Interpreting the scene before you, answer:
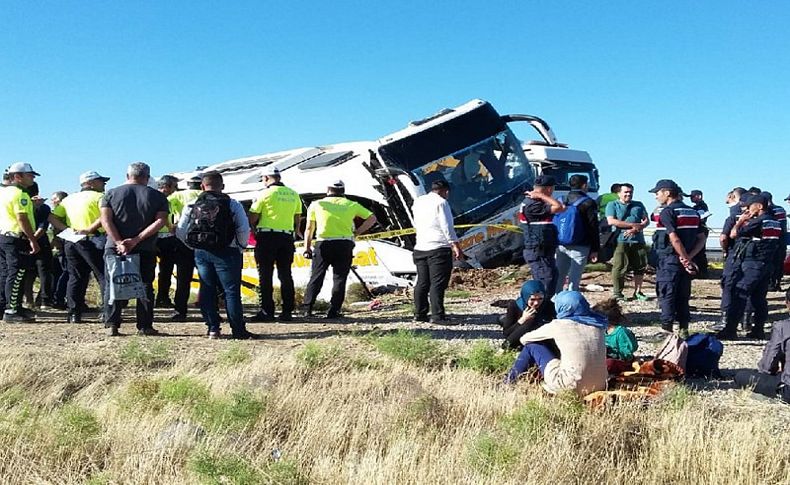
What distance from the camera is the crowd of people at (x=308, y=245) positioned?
291 inches

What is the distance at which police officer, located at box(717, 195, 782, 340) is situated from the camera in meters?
8.13

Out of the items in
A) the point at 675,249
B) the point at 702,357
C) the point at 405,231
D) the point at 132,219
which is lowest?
the point at 702,357

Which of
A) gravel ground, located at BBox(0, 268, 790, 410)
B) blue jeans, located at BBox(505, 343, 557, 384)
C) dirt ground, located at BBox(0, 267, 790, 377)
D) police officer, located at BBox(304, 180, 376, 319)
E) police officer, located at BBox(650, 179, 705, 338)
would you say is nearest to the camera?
blue jeans, located at BBox(505, 343, 557, 384)

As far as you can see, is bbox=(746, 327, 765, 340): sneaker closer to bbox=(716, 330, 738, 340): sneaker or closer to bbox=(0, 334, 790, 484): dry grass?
bbox=(716, 330, 738, 340): sneaker

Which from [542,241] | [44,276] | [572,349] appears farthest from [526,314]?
[44,276]

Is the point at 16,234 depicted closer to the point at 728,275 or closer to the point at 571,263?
the point at 571,263

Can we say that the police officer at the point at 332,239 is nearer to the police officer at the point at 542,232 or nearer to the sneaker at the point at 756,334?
the police officer at the point at 542,232

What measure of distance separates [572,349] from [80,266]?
18.9 ft

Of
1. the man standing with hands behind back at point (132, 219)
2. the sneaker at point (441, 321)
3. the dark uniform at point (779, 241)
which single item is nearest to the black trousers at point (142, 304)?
the man standing with hands behind back at point (132, 219)

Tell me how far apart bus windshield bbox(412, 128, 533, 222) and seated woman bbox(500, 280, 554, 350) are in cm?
602

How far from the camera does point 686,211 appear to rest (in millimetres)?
7926

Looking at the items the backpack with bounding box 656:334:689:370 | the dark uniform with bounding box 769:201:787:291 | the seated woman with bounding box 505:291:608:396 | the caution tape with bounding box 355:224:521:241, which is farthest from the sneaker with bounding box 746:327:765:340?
the caution tape with bounding box 355:224:521:241

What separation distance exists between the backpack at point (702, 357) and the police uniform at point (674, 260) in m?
1.62

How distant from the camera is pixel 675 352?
244 inches
